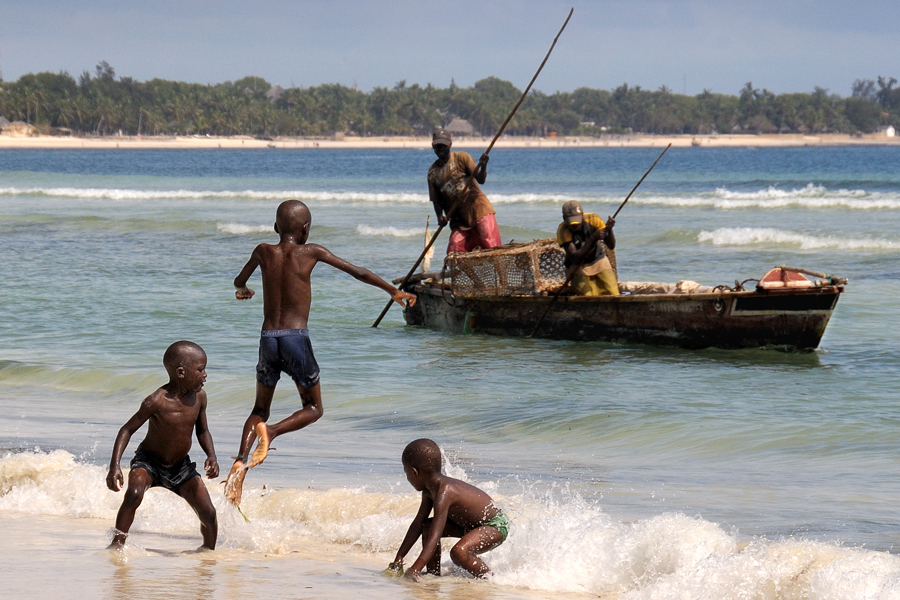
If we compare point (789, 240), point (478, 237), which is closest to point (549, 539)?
point (478, 237)

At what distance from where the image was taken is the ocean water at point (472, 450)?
4488 millimetres

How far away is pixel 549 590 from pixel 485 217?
698 centimetres

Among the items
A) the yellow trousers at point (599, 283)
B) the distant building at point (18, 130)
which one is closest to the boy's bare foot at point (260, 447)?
the yellow trousers at point (599, 283)

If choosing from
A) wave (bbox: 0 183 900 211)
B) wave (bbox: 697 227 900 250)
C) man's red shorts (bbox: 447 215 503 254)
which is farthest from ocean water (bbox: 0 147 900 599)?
wave (bbox: 0 183 900 211)

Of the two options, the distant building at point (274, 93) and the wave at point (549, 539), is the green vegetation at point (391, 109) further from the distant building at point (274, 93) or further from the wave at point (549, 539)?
the wave at point (549, 539)

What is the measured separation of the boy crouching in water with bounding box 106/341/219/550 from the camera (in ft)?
14.4

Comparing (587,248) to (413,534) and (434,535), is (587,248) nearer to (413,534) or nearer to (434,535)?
(413,534)

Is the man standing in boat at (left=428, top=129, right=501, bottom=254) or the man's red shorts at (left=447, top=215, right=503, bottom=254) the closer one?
the man standing in boat at (left=428, top=129, right=501, bottom=254)

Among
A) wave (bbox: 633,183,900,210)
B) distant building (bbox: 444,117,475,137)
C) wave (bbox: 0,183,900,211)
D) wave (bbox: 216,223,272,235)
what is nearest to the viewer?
wave (bbox: 216,223,272,235)

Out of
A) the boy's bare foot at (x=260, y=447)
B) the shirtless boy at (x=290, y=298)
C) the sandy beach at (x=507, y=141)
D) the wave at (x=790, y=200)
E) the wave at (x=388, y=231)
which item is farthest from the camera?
the sandy beach at (x=507, y=141)

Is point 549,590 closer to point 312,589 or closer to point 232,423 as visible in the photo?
point 312,589

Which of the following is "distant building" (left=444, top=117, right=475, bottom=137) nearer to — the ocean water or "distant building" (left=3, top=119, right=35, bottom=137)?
"distant building" (left=3, top=119, right=35, bottom=137)

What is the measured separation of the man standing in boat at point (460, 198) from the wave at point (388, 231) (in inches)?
564

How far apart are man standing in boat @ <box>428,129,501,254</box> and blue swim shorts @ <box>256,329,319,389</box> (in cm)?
523
